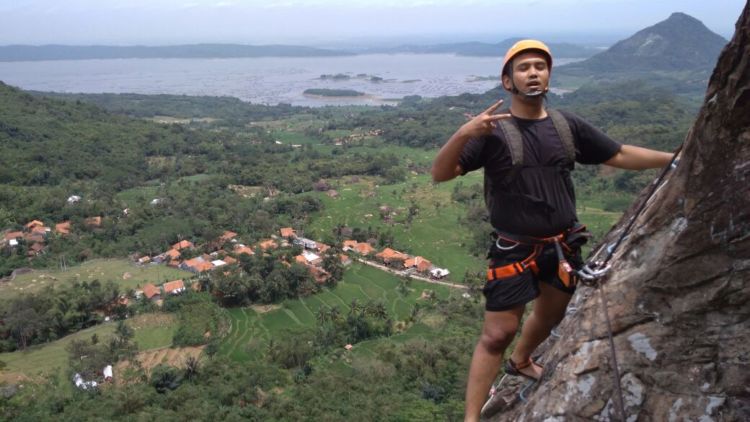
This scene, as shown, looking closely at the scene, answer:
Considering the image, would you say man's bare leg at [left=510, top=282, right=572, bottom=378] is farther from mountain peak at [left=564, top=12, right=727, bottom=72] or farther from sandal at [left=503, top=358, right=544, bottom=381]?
mountain peak at [left=564, top=12, right=727, bottom=72]

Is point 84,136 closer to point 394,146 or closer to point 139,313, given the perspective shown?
point 394,146

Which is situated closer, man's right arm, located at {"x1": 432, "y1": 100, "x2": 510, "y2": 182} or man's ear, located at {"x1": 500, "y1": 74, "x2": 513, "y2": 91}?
man's right arm, located at {"x1": 432, "y1": 100, "x2": 510, "y2": 182}

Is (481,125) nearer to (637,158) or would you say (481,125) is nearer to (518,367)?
(637,158)

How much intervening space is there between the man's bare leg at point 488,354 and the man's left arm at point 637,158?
96 centimetres

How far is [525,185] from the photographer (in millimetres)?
2635

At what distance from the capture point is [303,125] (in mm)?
71875

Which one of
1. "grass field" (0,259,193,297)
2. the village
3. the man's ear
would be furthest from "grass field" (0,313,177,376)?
the man's ear

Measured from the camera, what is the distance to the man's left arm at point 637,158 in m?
2.84

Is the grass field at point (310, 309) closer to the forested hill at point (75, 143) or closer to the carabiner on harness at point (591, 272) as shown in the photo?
the carabiner on harness at point (591, 272)

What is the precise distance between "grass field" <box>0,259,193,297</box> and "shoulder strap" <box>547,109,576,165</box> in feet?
83.2

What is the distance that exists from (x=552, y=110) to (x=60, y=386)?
18817 mm

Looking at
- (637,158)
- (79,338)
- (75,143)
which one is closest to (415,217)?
(79,338)

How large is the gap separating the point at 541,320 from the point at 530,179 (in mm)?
867

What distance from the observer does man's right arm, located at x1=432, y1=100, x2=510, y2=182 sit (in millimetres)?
2412
